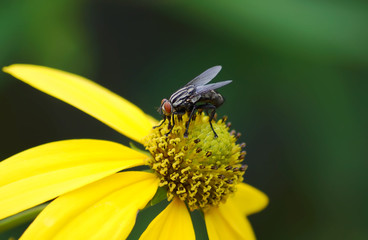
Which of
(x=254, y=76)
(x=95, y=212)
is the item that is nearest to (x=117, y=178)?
(x=95, y=212)

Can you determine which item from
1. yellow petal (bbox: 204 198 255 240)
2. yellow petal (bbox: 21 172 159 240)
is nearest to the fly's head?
yellow petal (bbox: 21 172 159 240)

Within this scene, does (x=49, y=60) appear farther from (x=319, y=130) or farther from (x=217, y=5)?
(x=319, y=130)

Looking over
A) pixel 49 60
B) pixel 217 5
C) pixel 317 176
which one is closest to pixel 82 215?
pixel 49 60

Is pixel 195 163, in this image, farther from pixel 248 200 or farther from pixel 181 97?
pixel 248 200

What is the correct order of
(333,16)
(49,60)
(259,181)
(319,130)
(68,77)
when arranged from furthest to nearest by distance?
(259,181) < (319,130) < (333,16) < (49,60) < (68,77)

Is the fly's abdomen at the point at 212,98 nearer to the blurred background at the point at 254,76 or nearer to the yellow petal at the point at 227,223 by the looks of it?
the yellow petal at the point at 227,223

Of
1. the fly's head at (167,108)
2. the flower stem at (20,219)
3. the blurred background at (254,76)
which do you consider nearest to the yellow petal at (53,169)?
the flower stem at (20,219)

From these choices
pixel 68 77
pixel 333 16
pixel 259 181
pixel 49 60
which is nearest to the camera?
pixel 68 77
